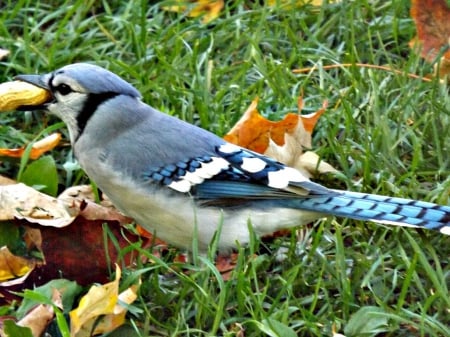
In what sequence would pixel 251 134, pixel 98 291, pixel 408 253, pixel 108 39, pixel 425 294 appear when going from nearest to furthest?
1. pixel 98 291
2. pixel 425 294
3. pixel 408 253
4. pixel 251 134
5. pixel 108 39

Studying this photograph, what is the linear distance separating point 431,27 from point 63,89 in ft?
4.73

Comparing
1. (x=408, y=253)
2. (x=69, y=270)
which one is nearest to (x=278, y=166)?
(x=408, y=253)

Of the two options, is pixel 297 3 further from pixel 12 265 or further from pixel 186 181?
pixel 12 265

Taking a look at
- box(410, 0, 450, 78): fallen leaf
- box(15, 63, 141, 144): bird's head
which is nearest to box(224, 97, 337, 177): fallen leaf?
box(15, 63, 141, 144): bird's head

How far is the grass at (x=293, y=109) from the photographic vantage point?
2.94 meters

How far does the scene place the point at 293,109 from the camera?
3.84m

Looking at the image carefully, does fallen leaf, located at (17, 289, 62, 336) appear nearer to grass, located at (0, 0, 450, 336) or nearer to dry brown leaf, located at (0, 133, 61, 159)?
grass, located at (0, 0, 450, 336)

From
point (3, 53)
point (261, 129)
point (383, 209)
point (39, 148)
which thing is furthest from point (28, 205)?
point (383, 209)

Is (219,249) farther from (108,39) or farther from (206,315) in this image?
(108,39)

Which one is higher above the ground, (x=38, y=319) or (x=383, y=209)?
(x=383, y=209)

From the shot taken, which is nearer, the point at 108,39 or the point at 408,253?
the point at 408,253

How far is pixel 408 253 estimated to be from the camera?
3.21 meters

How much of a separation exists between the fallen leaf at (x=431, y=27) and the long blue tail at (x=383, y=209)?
41.3 inches

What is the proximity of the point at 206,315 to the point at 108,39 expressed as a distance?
1641mm
